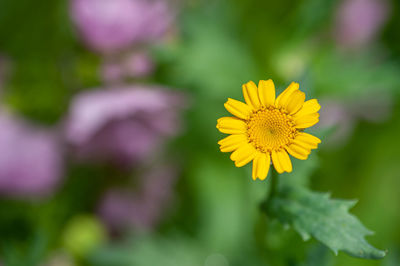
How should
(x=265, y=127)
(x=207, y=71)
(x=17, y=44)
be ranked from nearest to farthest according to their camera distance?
(x=265, y=127), (x=207, y=71), (x=17, y=44)

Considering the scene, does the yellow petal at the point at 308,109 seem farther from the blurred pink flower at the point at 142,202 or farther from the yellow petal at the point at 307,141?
the blurred pink flower at the point at 142,202

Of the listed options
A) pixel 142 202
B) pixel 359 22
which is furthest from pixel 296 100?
pixel 359 22

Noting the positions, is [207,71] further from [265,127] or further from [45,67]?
[265,127]

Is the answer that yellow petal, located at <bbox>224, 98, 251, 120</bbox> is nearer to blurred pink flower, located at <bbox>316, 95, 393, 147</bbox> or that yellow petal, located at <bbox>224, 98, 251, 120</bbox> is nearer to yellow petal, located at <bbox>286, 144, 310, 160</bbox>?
yellow petal, located at <bbox>286, 144, 310, 160</bbox>

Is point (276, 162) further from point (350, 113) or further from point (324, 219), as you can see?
point (350, 113)

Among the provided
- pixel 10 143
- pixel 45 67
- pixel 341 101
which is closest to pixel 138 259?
pixel 10 143
